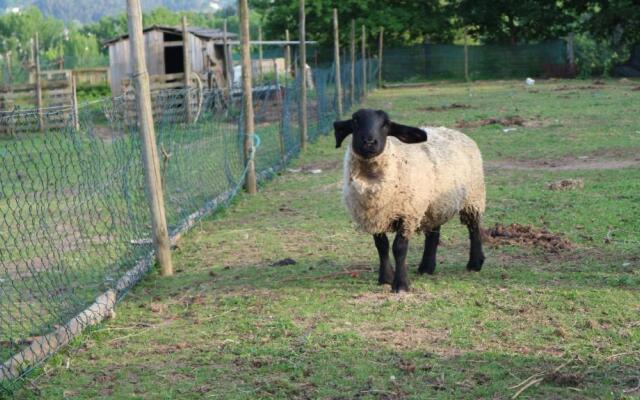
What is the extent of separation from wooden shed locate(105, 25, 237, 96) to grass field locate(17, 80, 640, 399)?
1757cm

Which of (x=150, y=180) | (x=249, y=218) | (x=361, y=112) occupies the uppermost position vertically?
(x=361, y=112)

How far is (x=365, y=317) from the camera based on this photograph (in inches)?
250

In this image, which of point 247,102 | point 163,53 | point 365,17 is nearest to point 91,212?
point 247,102

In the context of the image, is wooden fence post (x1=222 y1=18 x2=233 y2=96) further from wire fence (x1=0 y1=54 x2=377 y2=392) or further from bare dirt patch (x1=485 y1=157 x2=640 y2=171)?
bare dirt patch (x1=485 y1=157 x2=640 y2=171)

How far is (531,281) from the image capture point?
7074 mm

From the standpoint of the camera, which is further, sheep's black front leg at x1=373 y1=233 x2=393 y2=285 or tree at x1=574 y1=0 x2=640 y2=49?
tree at x1=574 y1=0 x2=640 y2=49

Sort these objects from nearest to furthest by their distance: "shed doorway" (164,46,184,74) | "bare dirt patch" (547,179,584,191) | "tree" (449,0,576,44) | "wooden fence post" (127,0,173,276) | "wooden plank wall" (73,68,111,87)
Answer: "wooden fence post" (127,0,173,276) < "bare dirt patch" (547,179,584,191) < "shed doorway" (164,46,184,74) < "wooden plank wall" (73,68,111,87) < "tree" (449,0,576,44)

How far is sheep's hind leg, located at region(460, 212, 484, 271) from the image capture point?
7.48 meters

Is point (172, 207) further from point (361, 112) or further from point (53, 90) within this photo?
point (53, 90)

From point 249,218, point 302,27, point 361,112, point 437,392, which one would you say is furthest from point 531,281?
point 302,27

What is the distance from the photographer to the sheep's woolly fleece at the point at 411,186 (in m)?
6.98

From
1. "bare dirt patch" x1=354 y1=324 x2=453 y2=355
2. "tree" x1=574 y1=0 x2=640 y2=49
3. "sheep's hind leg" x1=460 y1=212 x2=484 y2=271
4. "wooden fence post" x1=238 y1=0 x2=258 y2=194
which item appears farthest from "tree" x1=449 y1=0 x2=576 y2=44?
"bare dirt patch" x1=354 y1=324 x2=453 y2=355

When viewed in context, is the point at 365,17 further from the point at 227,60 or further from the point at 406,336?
the point at 406,336

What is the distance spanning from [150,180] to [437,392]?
3.58 metres
